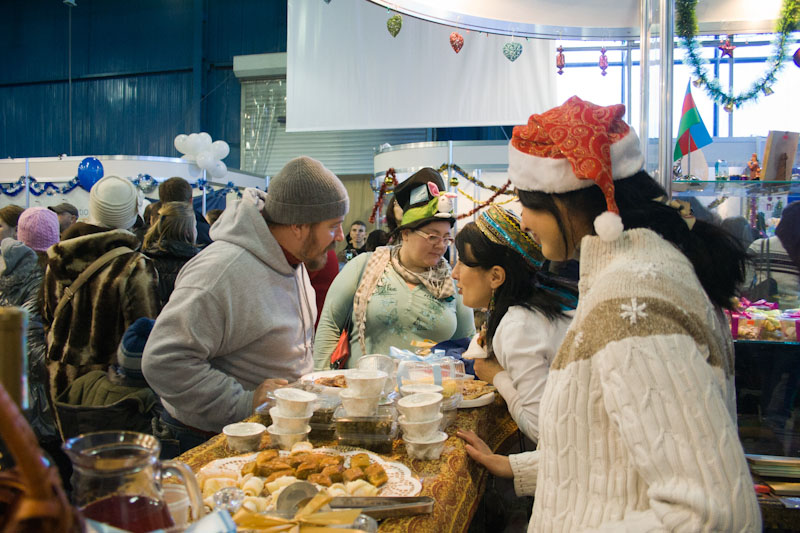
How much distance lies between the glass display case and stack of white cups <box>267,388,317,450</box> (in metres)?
1.70

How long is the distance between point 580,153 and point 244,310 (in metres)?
1.33

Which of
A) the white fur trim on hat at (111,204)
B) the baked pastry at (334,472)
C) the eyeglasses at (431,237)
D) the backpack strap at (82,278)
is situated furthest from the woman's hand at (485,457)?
the white fur trim on hat at (111,204)

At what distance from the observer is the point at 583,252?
49.9 inches

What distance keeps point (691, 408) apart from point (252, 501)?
81 centimetres

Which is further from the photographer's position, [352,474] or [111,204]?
[111,204]

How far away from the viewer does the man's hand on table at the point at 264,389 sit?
204 cm

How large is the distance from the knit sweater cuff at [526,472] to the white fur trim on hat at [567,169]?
84cm

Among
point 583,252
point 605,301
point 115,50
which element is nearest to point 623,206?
point 583,252

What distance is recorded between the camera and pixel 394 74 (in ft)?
21.3

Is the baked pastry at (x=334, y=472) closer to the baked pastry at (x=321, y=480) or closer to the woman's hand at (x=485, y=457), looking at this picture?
the baked pastry at (x=321, y=480)

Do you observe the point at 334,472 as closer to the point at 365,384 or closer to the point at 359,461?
the point at 359,461

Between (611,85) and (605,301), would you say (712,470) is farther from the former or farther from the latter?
(611,85)

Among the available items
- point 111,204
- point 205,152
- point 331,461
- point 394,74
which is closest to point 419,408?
point 331,461

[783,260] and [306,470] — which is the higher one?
[783,260]
